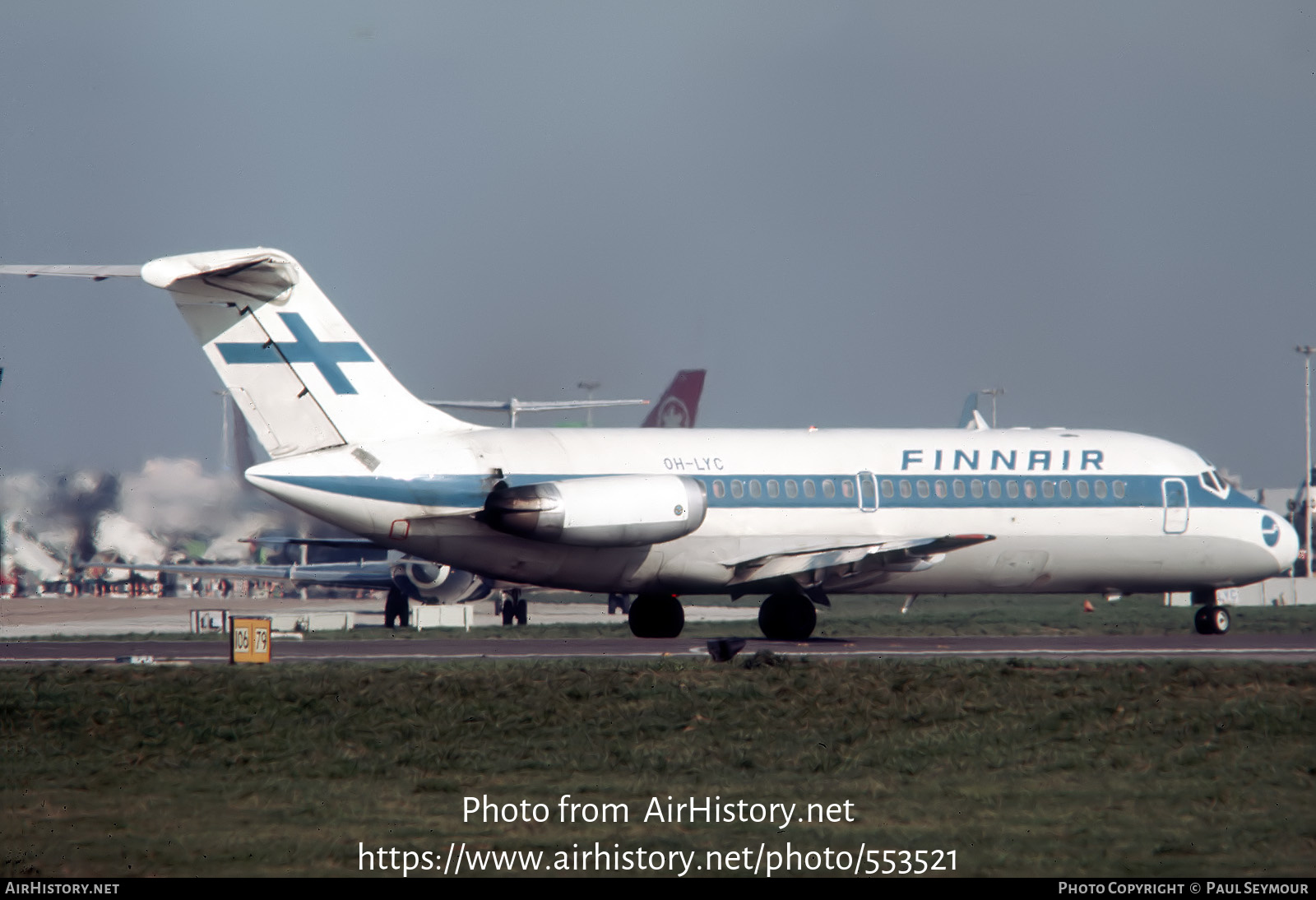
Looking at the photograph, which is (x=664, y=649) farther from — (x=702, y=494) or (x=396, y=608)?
(x=396, y=608)

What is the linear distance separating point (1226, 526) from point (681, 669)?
17815mm

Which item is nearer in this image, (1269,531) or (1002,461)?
(1002,461)

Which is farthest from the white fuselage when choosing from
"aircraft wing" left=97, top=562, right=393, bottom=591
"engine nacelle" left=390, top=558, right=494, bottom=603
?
"aircraft wing" left=97, top=562, right=393, bottom=591

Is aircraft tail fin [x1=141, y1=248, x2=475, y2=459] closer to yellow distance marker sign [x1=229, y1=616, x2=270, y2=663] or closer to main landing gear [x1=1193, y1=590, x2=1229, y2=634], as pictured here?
yellow distance marker sign [x1=229, y1=616, x2=270, y2=663]

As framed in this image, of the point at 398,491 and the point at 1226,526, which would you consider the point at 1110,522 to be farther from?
the point at 398,491

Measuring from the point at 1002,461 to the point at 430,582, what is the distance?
2312 centimetres

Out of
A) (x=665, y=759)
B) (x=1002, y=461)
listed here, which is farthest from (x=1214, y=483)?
(x=665, y=759)

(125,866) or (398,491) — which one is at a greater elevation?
(398,491)

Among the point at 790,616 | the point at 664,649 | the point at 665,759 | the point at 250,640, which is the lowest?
the point at 665,759

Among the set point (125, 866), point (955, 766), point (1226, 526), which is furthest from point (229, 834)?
point (1226, 526)

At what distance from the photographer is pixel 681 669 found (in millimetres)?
20922

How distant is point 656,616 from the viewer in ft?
103

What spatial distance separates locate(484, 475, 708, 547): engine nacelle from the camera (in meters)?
26.9
